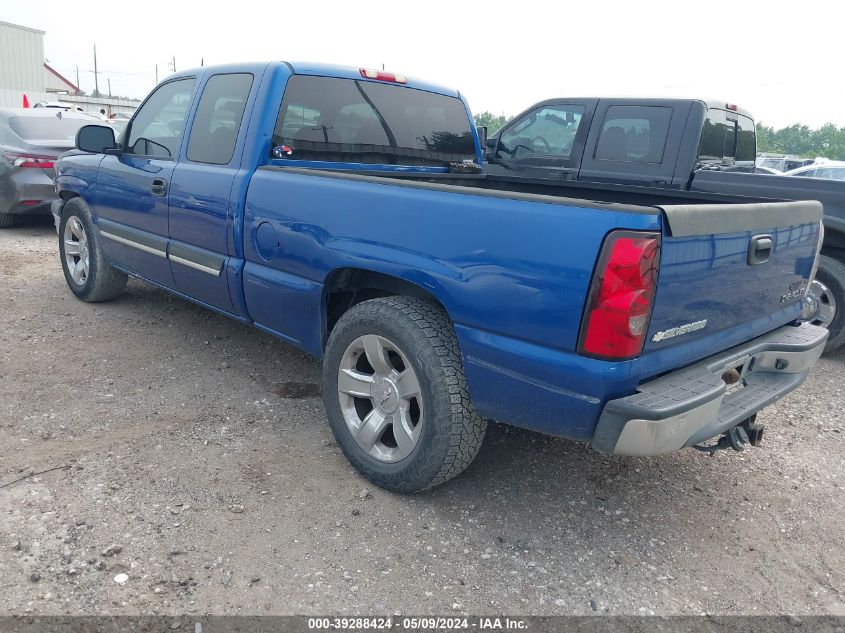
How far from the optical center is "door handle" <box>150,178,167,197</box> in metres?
4.06

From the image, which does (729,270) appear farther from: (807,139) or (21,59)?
(807,139)

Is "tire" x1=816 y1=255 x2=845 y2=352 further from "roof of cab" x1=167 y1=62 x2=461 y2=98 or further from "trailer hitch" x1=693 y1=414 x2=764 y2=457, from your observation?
"roof of cab" x1=167 y1=62 x2=461 y2=98

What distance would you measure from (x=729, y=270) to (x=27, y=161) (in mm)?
8308

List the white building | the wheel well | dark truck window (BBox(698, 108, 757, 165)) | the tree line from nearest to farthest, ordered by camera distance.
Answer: the wheel well, dark truck window (BBox(698, 108, 757, 165)), the white building, the tree line

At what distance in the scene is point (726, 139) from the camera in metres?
6.34

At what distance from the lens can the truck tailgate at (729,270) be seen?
224cm

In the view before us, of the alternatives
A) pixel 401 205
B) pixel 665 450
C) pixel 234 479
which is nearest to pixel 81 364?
pixel 234 479

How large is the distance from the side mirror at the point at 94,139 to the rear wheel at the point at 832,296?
541 centimetres

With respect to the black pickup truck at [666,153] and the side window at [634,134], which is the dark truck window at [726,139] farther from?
the side window at [634,134]

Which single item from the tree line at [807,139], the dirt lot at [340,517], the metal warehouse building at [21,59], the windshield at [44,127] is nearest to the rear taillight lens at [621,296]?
the dirt lot at [340,517]

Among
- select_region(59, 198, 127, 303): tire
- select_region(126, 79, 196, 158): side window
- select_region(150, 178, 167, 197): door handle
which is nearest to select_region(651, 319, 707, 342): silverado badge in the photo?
select_region(150, 178, 167, 197): door handle

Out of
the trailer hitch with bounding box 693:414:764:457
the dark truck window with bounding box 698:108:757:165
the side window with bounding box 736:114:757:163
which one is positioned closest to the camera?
the trailer hitch with bounding box 693:414:764:457

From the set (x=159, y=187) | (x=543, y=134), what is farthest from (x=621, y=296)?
(x=543, y=134)

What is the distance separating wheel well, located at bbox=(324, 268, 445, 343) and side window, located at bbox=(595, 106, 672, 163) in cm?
387
